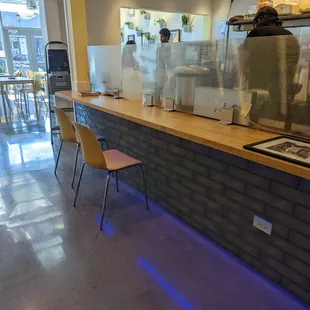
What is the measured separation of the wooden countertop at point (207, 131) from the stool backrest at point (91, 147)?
398 millimetres

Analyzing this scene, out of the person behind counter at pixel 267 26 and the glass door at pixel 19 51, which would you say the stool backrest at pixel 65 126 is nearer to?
the person behind counter at pixel 267 26

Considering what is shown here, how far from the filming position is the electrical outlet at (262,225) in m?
1.68

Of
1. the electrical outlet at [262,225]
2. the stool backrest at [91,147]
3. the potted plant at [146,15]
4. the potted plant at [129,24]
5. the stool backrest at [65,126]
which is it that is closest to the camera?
the electrical outlet at [262,225]

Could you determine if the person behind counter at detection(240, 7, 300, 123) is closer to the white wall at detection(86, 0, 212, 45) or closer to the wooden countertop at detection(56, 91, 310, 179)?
the wooden countertop at detection(56, 91, 310, 179)

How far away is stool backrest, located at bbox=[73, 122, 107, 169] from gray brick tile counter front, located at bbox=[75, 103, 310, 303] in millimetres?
563

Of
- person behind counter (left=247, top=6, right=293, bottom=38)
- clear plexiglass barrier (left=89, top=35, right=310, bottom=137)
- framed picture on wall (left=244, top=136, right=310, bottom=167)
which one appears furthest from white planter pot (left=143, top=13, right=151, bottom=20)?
framed picture on wall (left=244, top=136, right=310, bottom=167)

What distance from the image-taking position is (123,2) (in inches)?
242

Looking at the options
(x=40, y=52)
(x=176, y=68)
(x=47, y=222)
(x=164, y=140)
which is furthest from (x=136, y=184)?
(x=40, y=52)

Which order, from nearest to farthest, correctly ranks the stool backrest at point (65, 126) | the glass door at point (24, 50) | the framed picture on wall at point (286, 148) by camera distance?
the framed picture on wall at point (286, 148) → the stool backrest at point (65, 126) → the glass door at point (24, 50)

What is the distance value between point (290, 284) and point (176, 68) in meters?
1.86

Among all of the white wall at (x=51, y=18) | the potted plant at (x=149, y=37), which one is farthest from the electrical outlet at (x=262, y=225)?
the potted plant at (x=149, y=37)

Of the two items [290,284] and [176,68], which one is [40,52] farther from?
[290,284]

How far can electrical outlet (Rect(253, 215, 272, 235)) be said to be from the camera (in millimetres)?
1677

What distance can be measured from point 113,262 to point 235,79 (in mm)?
1508
